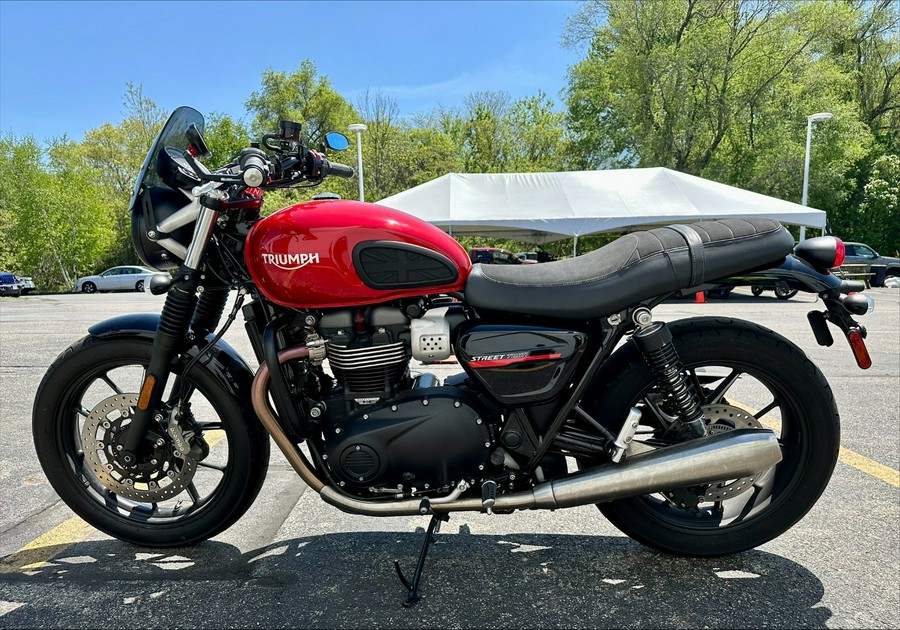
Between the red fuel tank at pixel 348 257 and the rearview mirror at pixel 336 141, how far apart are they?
0.29 m

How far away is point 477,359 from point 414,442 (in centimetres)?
38

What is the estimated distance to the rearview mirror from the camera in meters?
2.28

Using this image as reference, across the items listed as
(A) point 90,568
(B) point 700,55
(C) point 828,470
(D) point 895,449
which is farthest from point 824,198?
(A) point 90,568

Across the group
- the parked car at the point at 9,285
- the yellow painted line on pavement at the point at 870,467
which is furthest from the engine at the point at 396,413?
the parked car at the point at 9,285

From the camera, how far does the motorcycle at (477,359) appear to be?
208 cm

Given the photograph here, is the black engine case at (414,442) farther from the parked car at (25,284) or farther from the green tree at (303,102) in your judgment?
the green tree at (303,102)

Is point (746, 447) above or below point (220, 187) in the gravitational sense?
below

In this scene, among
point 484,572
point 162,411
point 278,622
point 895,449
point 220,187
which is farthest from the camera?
point 895,449

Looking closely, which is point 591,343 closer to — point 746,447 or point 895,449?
point 746,447

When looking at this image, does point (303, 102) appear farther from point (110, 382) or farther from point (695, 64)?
point (110, 382)

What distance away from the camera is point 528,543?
258 cm

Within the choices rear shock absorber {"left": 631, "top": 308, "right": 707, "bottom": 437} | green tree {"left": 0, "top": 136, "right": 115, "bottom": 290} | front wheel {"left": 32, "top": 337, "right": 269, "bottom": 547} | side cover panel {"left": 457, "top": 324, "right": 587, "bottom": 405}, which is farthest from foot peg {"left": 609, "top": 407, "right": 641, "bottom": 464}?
green tree {"left": 0, "top": 136, "right": 115, "bottom": 290}

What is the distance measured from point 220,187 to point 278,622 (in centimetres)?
157

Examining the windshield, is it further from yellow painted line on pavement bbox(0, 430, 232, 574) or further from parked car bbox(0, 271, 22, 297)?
parked car bbox(0, 271, 22, 297)
